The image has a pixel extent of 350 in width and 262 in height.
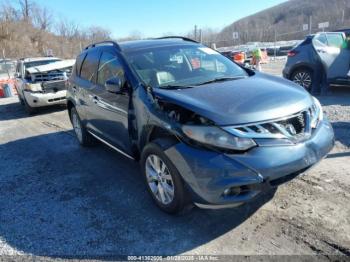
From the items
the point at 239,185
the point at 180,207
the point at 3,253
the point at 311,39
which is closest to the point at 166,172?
the point at 180,207

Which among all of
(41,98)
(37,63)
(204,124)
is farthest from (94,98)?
(37,63)

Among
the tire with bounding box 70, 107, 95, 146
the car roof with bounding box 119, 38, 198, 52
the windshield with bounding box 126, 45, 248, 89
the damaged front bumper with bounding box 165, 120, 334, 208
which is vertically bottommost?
the tire with bounding box 70, 107, 95, 146

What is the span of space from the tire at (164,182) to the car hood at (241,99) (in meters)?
0.55

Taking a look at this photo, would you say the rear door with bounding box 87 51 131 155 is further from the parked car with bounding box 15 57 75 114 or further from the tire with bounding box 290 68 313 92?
the tire with bounding box 290 68 313 92

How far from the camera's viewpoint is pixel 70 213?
396 centimetres

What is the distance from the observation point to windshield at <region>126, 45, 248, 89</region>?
13.6 ft

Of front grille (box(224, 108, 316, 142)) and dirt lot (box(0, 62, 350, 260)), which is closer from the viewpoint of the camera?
front grille (box(224, 108, 316, 142))

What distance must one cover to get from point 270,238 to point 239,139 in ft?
3.14

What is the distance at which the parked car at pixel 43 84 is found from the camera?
10320 millimetres

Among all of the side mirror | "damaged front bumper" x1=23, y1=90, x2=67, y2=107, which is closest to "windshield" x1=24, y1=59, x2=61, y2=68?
"damaged front bumper" x1=23, y1=90, x2=67, y2=107

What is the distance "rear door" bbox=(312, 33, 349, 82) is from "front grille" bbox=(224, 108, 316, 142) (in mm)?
6198

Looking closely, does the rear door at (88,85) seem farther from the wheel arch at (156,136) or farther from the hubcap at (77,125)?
the wheel arch at (156,136)

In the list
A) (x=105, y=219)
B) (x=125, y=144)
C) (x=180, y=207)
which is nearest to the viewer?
(x=180, y=207)

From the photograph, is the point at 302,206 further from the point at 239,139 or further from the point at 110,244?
the point at 110,244
